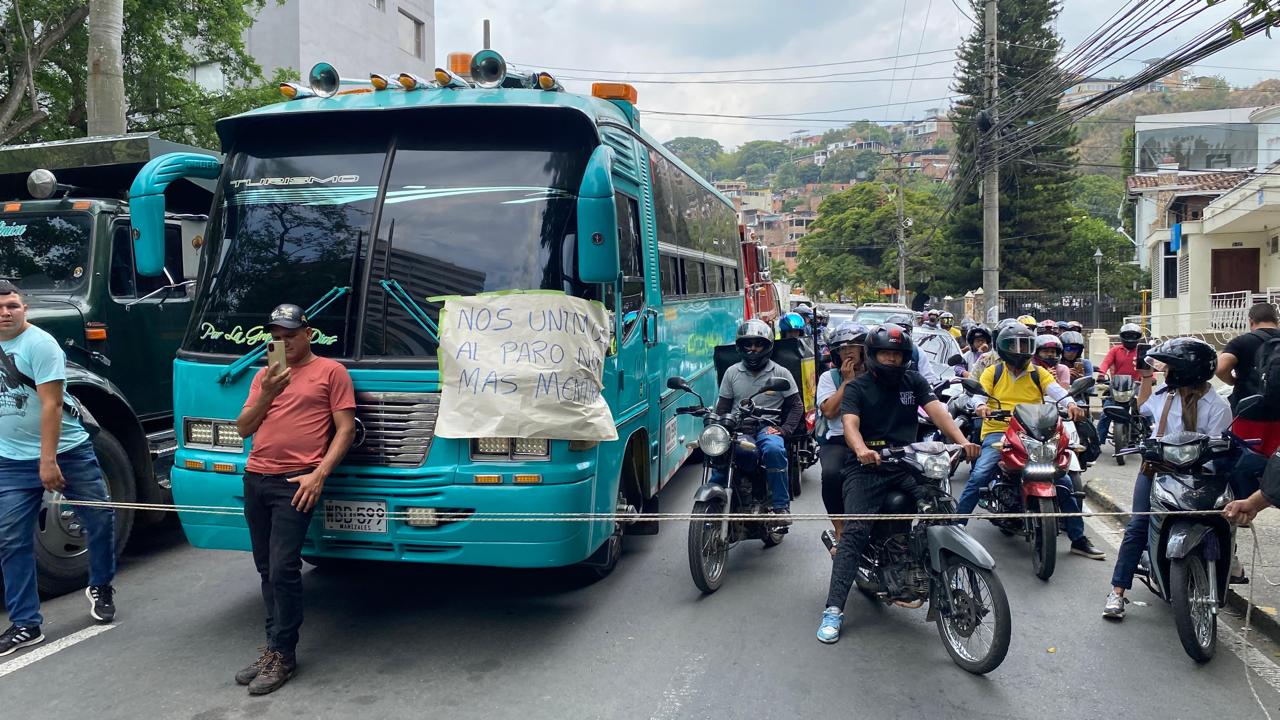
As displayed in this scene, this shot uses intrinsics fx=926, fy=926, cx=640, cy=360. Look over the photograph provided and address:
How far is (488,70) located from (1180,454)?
14.6ft

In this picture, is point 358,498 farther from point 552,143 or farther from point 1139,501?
point 1139,501

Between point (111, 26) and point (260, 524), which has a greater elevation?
point (111, 26)

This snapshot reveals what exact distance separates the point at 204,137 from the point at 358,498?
47.8 feet

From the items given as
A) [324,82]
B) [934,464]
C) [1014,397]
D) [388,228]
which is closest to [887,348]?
[934,464]

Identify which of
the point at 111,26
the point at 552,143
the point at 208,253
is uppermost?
the point at 111,26

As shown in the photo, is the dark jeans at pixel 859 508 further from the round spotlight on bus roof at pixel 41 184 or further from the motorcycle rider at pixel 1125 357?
the motorcycle rider at pixel 1125 357

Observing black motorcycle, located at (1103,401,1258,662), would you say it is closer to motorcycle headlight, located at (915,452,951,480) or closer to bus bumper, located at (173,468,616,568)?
motorcycle headlight, located at (915,452,951,480)

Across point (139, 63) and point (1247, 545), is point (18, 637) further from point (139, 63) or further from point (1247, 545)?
point (139, 63)

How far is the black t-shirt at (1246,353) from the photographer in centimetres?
570

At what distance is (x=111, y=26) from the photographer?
430 inches

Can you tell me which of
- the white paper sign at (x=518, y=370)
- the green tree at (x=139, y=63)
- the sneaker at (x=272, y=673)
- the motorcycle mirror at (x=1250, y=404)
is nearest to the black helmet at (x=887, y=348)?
the white paper sign at (x=518, y=370)

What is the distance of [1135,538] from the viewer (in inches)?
218

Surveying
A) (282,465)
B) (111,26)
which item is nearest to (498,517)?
(282,465)

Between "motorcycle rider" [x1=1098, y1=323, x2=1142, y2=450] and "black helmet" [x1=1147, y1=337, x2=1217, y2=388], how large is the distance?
6677 mm
